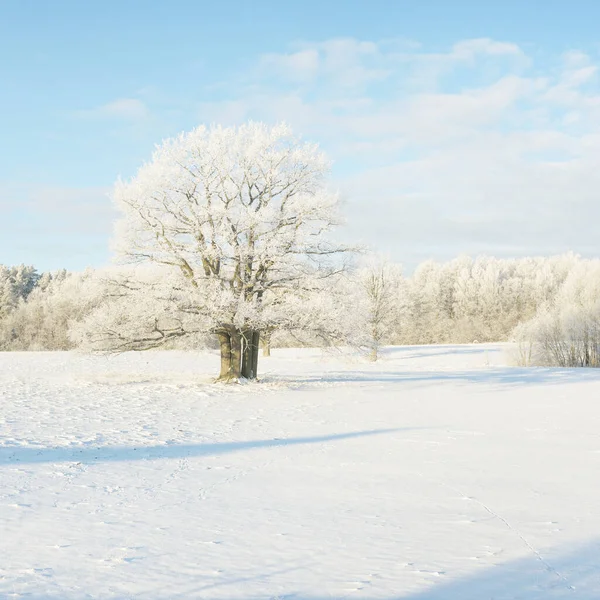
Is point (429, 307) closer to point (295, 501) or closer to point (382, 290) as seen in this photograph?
point (382, 290)

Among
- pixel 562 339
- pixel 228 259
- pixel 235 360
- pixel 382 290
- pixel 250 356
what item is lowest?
pixel 235 360

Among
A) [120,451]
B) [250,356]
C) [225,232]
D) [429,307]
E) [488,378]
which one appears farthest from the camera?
[429,307]

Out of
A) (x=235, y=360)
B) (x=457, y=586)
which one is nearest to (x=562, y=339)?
(x=235, y=360)

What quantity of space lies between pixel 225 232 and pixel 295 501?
13438 millimetres

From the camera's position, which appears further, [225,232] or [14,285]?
[14,285]

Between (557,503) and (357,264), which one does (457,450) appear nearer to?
(557,503)

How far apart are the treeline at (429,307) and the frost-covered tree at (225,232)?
2.88 ft

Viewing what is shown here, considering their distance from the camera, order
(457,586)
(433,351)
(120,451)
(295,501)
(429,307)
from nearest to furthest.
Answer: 1. (457,586)
2. (295,501)
3. (120,451)
4. (433,351)
5. (429,307)

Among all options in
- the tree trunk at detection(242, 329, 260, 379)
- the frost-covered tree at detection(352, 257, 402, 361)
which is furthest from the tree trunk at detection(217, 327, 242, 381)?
the frost-covered tree at detection(352, 257, 402, 361)

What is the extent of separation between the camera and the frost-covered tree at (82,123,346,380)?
68.2ft

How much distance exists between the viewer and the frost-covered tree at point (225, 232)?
20.8 metres

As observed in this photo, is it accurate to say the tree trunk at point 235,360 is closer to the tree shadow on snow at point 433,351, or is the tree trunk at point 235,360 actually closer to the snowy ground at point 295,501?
the snowy ground at point 295,501

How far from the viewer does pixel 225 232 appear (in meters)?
20.3

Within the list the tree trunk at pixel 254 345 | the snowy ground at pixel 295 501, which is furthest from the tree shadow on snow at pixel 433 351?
the snowy ground at pixel 295 501
